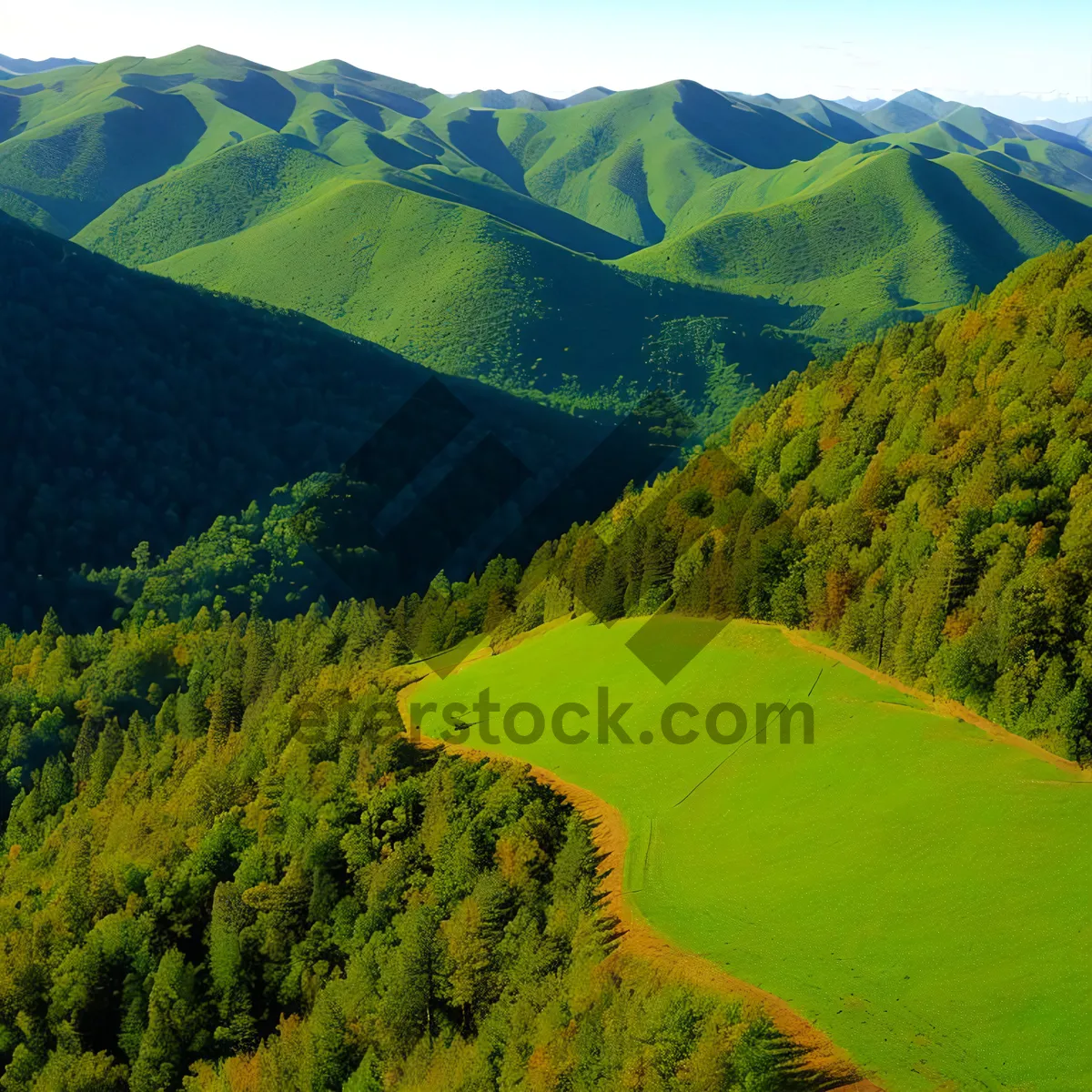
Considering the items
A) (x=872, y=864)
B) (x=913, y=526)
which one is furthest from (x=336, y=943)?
(x=913, y=526)

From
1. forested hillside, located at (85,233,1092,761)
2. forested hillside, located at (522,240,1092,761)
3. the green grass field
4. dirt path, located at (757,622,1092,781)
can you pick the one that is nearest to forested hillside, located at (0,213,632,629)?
forested hillside, located at (85,233,1092,761)

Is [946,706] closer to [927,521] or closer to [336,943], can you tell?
[927,521]

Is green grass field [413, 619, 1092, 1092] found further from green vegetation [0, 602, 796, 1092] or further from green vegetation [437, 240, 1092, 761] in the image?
green vegetation [0, 602, 796, 1092]

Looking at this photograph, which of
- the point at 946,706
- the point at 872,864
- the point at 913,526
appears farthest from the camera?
the point at 913,526

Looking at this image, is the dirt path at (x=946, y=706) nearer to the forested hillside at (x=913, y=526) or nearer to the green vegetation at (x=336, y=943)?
the forested hillside at (x=913, y=526)

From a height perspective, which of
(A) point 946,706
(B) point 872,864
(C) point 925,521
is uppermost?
(C) point 925,521

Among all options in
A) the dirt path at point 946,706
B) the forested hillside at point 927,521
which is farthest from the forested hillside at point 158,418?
the dirt path at point 946,706
